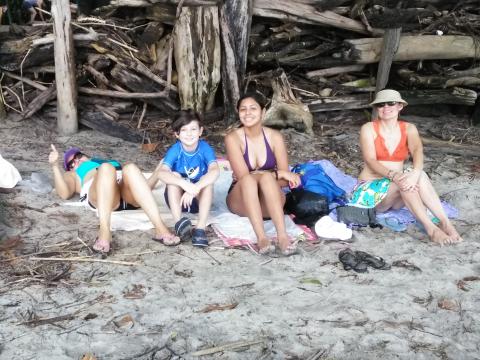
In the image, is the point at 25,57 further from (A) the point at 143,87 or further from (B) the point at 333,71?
(B) the point at 333,71

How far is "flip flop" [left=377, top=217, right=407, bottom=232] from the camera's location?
185 inches

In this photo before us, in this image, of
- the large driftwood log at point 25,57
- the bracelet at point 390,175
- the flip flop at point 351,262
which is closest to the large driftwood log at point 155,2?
the large driftwood log at point 25,57

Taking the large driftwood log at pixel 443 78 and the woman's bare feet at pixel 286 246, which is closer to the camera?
the woman's bare feet at pixel 286 246

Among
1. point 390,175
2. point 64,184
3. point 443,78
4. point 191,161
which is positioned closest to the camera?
point 191,161

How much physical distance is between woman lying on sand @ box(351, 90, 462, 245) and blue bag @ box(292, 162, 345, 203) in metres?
0.26

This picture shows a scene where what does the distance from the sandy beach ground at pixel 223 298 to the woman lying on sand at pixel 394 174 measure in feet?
0.70

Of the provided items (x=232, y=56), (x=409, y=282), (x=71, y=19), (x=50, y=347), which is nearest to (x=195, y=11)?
(x=232, y=56)

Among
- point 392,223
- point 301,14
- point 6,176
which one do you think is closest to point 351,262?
point 392,223

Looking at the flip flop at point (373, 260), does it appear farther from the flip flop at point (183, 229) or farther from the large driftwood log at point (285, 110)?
the large driftwood log at point (285, 110)

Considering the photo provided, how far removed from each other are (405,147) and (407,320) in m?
1.97

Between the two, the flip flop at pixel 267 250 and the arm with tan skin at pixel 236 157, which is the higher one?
the arm with tan skin at pixel 236 157

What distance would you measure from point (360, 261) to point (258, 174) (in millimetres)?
1057

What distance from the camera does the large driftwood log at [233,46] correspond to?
22.4ft

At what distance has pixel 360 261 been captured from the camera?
3.99m
